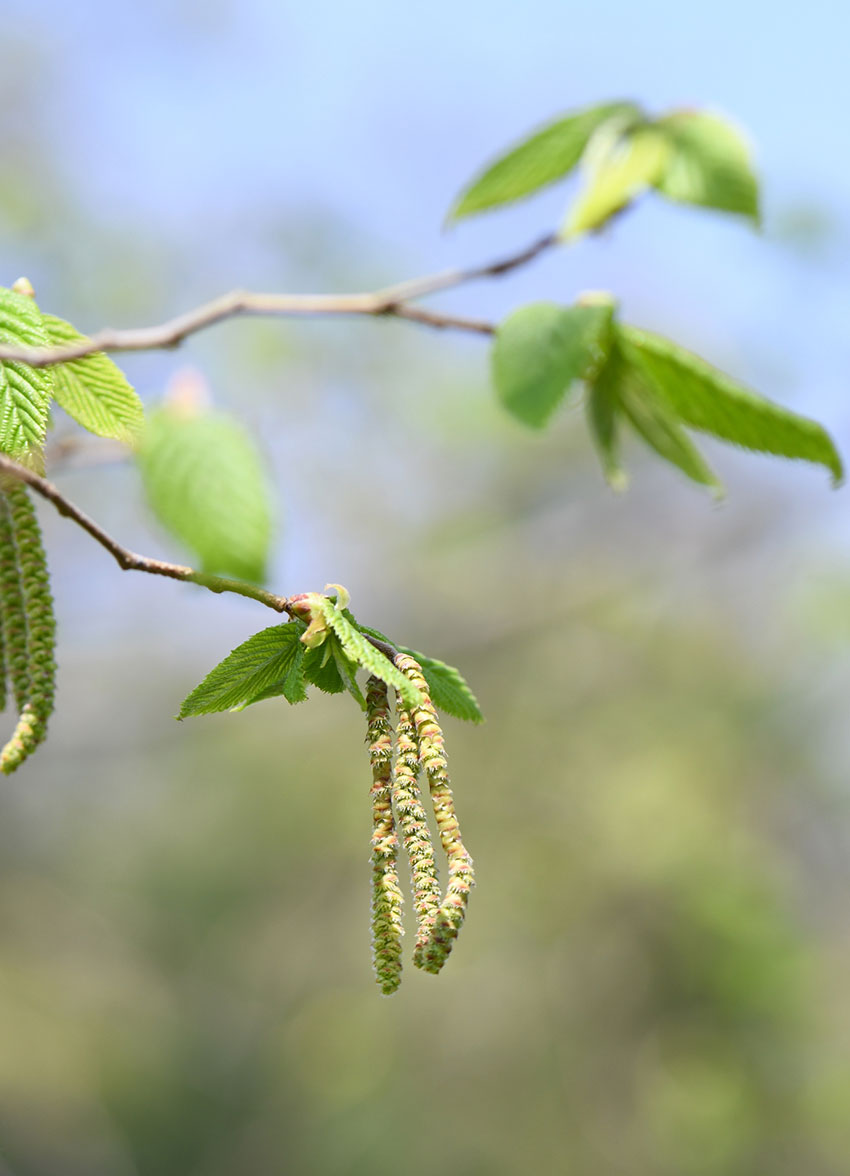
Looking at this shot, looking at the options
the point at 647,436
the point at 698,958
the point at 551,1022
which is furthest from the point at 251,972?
the point at 647,436

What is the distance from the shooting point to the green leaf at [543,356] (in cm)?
80

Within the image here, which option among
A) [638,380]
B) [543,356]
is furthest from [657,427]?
[543,356]

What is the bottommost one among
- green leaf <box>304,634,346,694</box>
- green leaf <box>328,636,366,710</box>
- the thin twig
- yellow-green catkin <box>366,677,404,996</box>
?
yellow-green catkin <box>366,677,404,996</box>

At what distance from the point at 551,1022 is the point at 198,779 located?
150 inches

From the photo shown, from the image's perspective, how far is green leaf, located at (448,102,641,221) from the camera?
38.7 inches

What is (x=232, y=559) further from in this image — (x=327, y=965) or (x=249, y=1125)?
(x=249, y=1125)

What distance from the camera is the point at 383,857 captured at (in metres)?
0.57

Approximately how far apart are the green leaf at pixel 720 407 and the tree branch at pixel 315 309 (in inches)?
6.2

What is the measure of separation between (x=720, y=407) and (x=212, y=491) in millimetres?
→ 454

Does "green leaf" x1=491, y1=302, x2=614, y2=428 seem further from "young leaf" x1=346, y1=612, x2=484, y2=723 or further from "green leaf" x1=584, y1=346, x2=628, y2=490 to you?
"young leaf" x1=346, y1=612, x2=484, y2=723

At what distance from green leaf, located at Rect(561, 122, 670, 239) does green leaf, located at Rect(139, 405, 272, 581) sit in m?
0.58

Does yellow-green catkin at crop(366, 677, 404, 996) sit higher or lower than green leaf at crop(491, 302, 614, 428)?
lower

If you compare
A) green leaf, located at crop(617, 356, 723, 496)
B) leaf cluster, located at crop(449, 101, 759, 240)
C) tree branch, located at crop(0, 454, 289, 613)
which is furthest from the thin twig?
leaf cluster, located at crop(449, 101, 759, 240)

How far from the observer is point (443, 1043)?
830 centimetres
